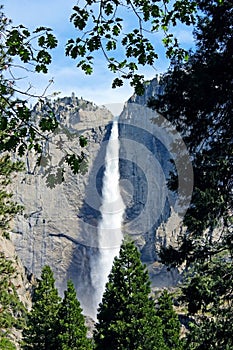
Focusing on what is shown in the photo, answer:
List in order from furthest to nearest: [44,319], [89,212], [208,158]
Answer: [89,212] → [44,319] → [208,158]

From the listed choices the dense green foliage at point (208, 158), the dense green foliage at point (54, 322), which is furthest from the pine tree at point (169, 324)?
the dense green foliage at point (208, 158)

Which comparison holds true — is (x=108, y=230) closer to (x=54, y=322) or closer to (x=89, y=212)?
(x=89, y=212)

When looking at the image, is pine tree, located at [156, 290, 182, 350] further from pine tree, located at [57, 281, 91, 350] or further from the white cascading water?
the white cascading water

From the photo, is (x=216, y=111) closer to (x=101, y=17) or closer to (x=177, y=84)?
(x=177, y=84)

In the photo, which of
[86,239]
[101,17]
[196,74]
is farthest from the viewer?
[86,239]

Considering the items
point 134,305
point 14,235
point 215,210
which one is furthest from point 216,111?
point 14,235

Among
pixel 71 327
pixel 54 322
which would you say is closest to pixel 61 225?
pixel 54 322
